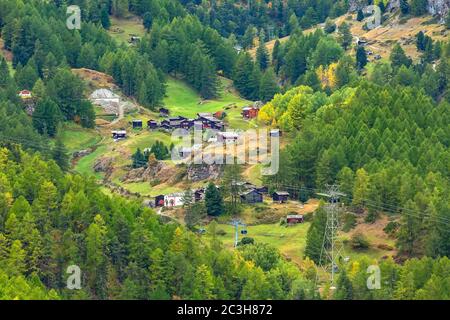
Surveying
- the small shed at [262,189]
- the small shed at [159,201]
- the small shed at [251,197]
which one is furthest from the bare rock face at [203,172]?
the small shed at [251,197]

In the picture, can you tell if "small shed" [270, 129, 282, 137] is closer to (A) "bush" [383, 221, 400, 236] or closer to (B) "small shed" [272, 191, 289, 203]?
(B) "small shed" [272, 191, 289, 203]

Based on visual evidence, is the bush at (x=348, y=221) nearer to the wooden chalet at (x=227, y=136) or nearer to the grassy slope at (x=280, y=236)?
the grassy slope at (x=280, y=236)

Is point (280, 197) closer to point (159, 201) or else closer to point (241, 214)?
point (241, 214)

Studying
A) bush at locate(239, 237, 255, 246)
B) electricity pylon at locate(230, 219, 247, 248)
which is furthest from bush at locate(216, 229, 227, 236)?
bush at locate(239, 237, 255, 246)

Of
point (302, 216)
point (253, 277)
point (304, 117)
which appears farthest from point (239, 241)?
point (304, 117)

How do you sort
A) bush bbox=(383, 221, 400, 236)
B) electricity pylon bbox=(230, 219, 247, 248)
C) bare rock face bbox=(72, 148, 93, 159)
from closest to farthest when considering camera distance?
bush bbox=(383, 221, 400, 236) < electricity pylon bbox=(230, 219, 247, 248) < bare rock face bbox=(72, 148, 93, 159)
